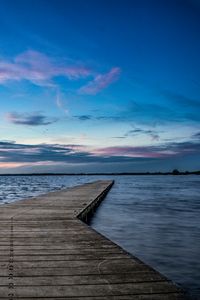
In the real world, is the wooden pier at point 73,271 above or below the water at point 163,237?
above

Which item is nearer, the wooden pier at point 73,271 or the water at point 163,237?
the wooden pier at point 73,271

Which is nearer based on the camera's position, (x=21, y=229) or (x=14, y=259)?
(x=14, y=259)

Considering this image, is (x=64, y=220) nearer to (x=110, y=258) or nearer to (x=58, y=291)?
(x=110, y=258)

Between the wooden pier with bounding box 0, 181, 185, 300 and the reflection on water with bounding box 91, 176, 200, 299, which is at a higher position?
the wooden pier with bounding box 0, 181, 185, 300

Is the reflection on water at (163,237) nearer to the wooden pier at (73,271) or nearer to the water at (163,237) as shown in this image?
the water at (163,237)

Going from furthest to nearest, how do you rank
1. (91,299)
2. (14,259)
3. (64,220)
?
1. (64,220)
2. (14,259)
3. (91,299)

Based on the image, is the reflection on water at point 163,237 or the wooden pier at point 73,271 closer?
the wooden pier at point 73,271

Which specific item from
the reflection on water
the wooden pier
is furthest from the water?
the wooden pier

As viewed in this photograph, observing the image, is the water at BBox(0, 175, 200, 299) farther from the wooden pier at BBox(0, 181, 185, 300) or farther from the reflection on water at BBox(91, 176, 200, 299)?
the wooden pier at BBox(0, 181, 185, 300)

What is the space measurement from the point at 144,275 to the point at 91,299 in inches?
43.4

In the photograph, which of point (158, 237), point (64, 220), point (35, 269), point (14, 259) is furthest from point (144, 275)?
point (158, 237)

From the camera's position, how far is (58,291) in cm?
461

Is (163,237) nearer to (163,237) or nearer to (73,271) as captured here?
(163,237)

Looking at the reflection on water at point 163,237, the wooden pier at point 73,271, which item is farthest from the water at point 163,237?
the wooden pier at point 73,271
